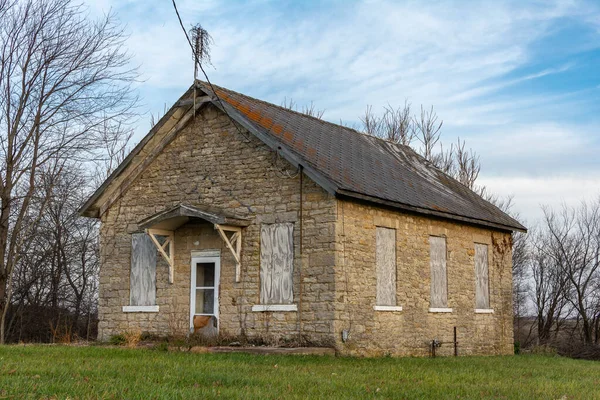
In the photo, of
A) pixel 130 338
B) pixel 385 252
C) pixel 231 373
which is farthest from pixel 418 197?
pixel 231 373

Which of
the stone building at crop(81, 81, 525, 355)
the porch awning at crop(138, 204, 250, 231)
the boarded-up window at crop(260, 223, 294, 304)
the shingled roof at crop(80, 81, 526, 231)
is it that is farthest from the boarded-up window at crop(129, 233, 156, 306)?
the boarded-up window at crop(260, 223, 294, 304)

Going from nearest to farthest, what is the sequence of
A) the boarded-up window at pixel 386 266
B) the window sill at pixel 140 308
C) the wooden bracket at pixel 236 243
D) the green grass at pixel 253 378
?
the green grass at pixel 253 378 < the wooden bracket at pixel 236 243 < the boarded-up window at pixel 386 266 < the window sill at pixel 140 308

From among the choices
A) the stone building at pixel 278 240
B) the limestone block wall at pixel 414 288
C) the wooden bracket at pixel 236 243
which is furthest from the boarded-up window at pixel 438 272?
the wooden bracket at pixel 236 243

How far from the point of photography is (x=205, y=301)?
695 inches

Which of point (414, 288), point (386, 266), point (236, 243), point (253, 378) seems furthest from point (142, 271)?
point (253, 378)

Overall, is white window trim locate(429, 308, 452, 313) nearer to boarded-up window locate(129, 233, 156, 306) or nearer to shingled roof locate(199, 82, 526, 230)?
shingled roof locate(199, 82, 526, 230)

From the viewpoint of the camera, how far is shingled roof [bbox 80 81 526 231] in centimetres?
1655

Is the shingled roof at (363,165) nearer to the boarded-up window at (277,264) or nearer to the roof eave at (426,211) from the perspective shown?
the roof eave at (426,211)

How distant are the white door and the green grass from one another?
8.75 feet

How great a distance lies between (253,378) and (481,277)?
12119 millimetres

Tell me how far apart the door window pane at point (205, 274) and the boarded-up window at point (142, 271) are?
1275 mm

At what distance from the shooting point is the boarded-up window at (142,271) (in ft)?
60.5

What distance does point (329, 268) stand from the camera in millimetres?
15867

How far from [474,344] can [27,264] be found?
17.4m
